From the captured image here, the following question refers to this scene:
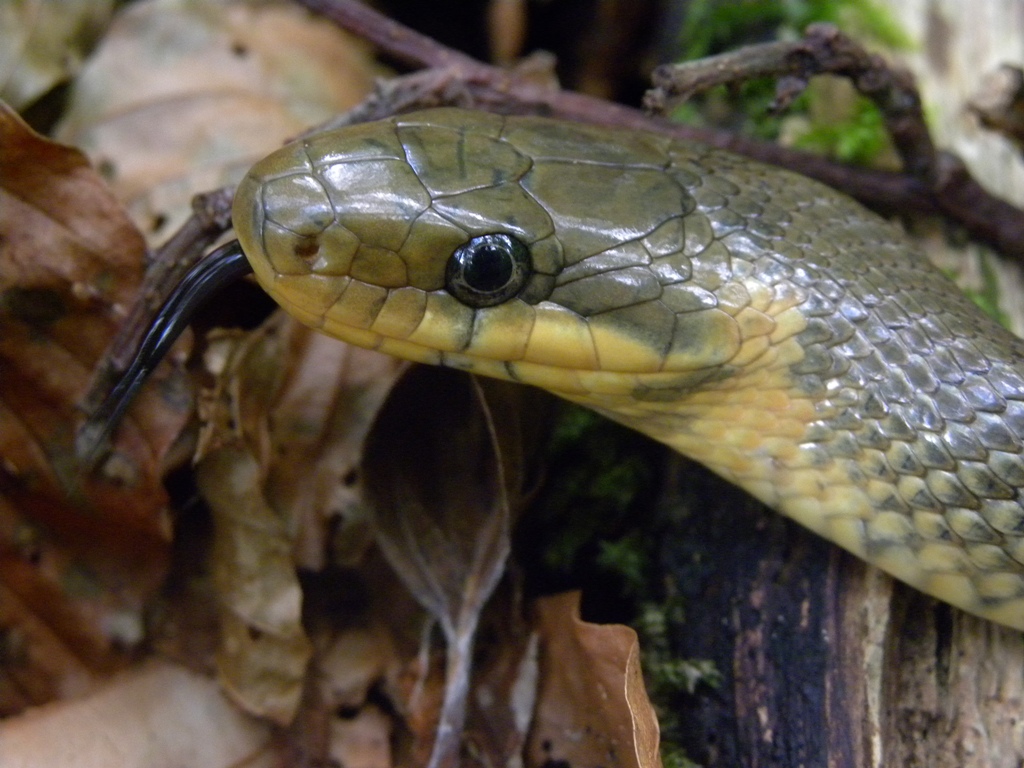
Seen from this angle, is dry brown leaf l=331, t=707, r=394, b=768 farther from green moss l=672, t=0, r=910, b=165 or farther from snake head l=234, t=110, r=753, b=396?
green moss l=672, t=0, r=910, b=165

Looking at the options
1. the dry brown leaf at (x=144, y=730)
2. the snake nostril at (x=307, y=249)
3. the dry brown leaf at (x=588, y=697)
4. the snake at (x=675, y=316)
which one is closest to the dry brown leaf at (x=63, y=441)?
the dry brown leaf at (x=144, y=730)

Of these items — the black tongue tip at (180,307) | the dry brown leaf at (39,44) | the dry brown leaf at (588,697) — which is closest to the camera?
the dry brown leaf at (588,697)

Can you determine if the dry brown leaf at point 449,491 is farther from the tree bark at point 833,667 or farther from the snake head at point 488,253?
the tree bark at point 833,667

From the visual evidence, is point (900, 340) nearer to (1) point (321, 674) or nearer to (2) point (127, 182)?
(1) point (321, 674)

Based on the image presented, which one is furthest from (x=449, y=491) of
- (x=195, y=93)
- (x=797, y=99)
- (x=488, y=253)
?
(x=797, y=99)

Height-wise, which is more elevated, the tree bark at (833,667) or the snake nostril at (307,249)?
the snake nostril at (307,249)

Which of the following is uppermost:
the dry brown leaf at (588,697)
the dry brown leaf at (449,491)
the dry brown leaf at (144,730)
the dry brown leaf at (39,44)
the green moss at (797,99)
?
the green moss at (797,99)

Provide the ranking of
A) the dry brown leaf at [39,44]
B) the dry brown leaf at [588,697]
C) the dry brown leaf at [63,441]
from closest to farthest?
Result: the dry brown leaf at [588,697], the dry brown leaf at [63,441], the dry brown leaf at [39,44]
